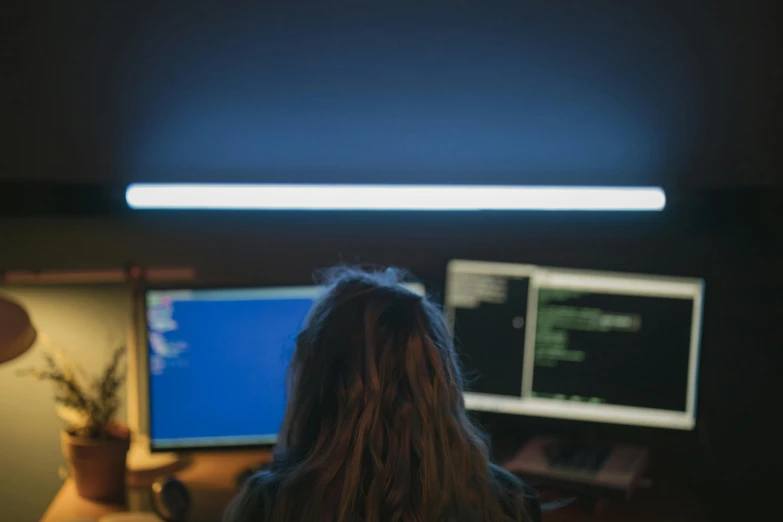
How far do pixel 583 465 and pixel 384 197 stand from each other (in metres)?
0.63

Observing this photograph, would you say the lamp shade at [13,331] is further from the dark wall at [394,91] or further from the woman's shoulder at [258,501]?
the woman's shoulder at [258,501]

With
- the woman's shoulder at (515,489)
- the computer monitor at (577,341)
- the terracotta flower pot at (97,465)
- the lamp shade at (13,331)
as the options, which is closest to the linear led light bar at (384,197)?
the computer monitor at (577,341)

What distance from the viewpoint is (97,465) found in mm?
1531

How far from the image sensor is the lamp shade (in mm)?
1417

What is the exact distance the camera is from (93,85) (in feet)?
5.55

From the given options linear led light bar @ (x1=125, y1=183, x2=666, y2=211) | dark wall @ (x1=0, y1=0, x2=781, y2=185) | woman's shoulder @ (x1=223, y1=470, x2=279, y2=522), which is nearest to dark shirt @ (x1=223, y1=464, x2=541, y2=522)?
woman's shoulder @ (x1=223, y1=470, x2=279, y2=522)

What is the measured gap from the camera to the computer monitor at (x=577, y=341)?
1.65m

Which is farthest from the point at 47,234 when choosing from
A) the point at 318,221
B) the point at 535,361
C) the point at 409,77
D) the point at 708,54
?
the point at 708,54

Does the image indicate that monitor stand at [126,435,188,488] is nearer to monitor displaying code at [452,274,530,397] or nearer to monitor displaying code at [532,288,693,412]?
monitor displaying code at [452,274,530,397]

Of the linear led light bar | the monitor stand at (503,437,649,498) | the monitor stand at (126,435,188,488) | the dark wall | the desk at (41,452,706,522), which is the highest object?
the dark wall

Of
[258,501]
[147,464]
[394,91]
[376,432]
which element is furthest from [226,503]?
[394,91]

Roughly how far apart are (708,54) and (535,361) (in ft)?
2.42

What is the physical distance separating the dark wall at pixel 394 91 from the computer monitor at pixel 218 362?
0.99 feet

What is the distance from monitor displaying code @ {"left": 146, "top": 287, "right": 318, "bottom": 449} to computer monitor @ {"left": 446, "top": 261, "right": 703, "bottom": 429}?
35 cm
